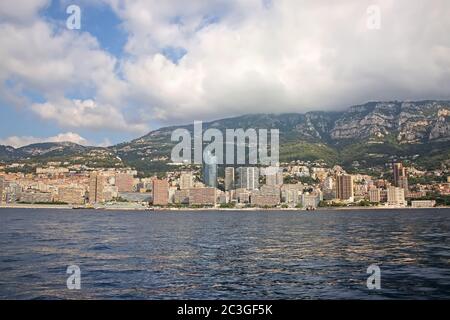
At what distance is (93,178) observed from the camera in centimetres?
19312

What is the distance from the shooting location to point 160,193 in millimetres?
193750

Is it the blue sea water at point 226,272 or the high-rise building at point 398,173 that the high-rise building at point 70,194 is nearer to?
the high-rise building at point 398,173

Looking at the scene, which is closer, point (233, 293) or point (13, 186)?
point (233, 293)

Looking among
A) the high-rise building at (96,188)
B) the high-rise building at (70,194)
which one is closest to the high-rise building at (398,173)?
the high-rise building at (96,188)

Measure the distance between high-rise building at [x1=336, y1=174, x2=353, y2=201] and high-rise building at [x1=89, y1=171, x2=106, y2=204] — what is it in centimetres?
10376

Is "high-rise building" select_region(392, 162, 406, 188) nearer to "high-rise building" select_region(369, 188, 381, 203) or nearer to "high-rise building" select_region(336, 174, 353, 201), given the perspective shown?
"high-rise building" select_region(369, 188, 381, 203)

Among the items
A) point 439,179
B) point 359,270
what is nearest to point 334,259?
point 359,270

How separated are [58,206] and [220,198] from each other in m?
68.4

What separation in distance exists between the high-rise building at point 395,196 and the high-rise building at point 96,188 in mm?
121780

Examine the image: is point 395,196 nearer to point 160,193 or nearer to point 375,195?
→ point 375,195

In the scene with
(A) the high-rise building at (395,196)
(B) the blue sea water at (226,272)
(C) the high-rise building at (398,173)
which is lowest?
(B) the blue sea water at (226,272)

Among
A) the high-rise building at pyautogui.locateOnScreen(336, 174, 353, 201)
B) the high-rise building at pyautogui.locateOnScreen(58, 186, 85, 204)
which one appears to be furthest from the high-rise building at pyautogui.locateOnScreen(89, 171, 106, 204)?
the high-rise building at pyautogui.locateOnScreen(336, 174, 353, 201)

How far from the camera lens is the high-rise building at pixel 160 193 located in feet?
631
